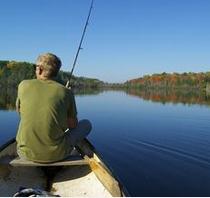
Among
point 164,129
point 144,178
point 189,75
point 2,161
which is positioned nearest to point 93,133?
point 164,129

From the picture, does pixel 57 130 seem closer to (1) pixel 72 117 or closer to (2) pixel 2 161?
(1) pixel 72 117

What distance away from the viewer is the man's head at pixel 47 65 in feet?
18.8

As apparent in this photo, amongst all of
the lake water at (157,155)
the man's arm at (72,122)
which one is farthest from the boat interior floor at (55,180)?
the lake water at (157,155)

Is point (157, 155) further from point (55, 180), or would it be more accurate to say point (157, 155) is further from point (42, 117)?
point (42, 117)

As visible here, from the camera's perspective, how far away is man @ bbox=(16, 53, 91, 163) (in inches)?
223

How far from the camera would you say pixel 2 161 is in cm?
631

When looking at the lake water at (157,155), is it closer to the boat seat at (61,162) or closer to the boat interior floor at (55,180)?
the boat interior floor at (55,180)

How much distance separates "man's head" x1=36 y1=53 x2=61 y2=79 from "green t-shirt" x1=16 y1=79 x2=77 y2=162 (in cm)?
13

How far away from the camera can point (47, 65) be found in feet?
18.9

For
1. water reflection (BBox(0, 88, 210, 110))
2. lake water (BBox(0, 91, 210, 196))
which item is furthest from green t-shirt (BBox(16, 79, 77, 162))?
water reflection (BBox(0, 88, 210, 110))

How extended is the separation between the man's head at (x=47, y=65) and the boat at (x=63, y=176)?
1.41m

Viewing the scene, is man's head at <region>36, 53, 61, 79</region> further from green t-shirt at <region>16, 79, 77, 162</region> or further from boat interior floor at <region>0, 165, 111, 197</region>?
boat interior floor at <region>0, 165, 111, 197</region>

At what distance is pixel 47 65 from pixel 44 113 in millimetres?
728

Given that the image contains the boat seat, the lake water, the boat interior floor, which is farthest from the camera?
the lake water
